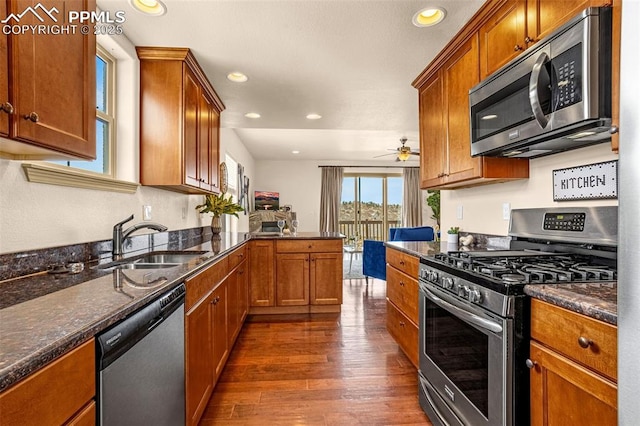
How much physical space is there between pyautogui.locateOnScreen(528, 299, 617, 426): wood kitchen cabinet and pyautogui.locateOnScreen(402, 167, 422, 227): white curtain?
7292 millimetres

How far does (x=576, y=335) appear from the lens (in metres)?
0.95

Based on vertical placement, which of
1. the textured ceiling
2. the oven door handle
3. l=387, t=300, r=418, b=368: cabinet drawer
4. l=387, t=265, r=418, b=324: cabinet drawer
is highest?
Result: the textured ceiling

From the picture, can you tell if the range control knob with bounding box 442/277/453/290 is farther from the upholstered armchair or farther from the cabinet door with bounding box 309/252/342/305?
the upholstered armchair

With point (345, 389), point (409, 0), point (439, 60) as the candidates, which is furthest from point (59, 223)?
point (439, 60)

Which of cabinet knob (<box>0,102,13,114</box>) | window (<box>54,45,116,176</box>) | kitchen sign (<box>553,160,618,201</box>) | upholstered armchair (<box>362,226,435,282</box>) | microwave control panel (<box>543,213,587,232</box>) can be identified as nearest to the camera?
cabinet knob (<box>0,102,13,114</box>)

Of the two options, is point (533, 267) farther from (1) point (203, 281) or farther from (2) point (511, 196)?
(1) point (203, 281)

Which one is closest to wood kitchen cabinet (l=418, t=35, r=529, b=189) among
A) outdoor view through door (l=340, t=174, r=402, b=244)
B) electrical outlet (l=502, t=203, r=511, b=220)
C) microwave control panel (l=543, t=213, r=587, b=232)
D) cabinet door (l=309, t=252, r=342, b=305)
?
electrical outlet (l=502, t=203, r=511, b=220)

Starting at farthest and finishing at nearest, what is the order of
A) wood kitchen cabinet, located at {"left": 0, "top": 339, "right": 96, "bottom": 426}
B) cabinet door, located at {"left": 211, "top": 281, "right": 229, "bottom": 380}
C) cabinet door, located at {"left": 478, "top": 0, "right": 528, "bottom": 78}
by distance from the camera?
cabinet door, located at {"left": 211, "top": 281, "right": 229, "bottom": 380}, cabinet door, located at {"left": 478, "top": 0, "right": 528, "bottom": 78}, wood kitchen cabinet, located at {"left": 0, "top": 339, "right": 96, "bottom": 426}

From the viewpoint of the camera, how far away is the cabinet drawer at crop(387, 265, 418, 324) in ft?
7.00

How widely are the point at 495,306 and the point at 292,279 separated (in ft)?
8.45

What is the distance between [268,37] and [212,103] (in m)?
1.25

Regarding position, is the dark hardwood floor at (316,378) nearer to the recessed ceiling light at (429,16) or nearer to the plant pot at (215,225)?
the plant pot at (215,225)

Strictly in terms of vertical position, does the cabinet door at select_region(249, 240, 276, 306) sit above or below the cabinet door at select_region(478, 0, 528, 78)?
below

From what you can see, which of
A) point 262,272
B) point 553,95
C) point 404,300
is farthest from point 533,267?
point 262,272
